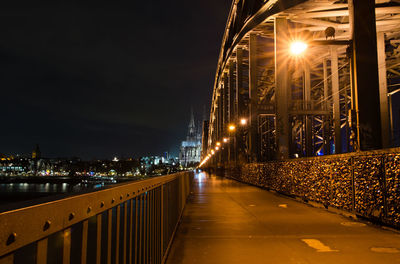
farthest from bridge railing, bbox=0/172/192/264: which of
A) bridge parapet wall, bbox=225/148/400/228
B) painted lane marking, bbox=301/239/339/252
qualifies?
bridge parapet wall, bbox=225/148/400/228

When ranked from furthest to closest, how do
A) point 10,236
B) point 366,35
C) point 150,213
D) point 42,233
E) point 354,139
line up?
point 366,35 < point 354,139 < point 150,213 < point 42,233 < point 10,236

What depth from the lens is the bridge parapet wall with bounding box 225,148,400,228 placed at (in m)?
7.34

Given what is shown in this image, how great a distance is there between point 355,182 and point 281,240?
10.8ft

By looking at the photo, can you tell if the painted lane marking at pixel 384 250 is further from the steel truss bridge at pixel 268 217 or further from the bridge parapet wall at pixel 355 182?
the bridge parapet wall at pixel 355 182

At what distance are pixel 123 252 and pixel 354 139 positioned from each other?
11.2 meters

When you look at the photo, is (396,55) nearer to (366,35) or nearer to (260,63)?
(366,35)

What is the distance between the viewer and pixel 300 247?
615cm

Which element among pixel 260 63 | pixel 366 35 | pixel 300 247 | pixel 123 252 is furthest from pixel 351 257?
pixel 260 63

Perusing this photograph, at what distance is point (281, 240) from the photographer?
6.74 meters

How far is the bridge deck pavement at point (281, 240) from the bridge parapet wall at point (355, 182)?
41 centimetres

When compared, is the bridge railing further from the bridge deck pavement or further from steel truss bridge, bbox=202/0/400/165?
steel truss bridge, bbox=202/0/400/165

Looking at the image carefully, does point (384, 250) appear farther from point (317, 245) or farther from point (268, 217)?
point (268, 217)

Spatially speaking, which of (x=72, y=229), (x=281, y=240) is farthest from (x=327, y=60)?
(x=72, y=229)

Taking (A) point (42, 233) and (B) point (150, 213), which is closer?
(A) point (42, 233)
